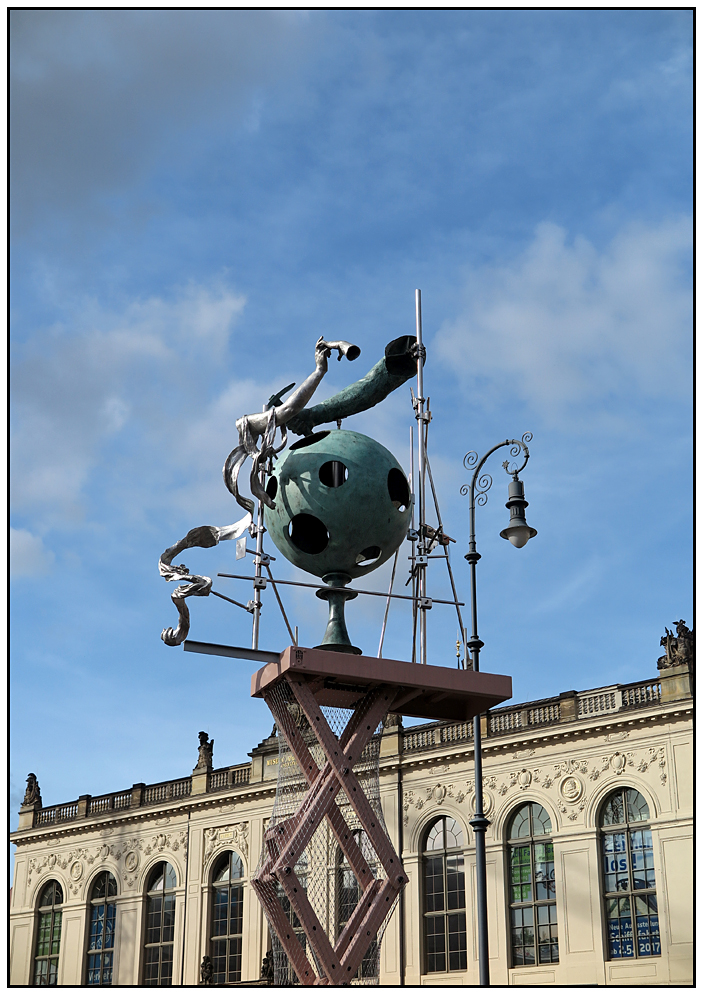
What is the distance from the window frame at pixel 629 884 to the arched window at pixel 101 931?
61.1ft

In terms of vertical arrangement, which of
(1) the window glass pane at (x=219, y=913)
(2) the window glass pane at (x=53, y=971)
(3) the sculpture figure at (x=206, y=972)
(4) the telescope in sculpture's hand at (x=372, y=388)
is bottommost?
(2) the window glass pane at (x=53, y=971)

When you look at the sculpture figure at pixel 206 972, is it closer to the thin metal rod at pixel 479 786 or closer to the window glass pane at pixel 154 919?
the window glass pane at pixel 154 919

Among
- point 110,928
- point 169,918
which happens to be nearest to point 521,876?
point 169,918

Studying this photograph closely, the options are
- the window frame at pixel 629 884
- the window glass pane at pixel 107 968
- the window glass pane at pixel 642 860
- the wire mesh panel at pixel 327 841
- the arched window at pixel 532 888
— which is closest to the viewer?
the wire mesh panel at pixel 327 841

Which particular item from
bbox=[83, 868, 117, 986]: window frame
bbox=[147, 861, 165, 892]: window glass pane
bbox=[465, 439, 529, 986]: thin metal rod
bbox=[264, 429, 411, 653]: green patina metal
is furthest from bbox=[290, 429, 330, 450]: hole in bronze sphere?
bbox=[83, 868, 117, 986]: window frame

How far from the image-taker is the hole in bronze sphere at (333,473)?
11.8m

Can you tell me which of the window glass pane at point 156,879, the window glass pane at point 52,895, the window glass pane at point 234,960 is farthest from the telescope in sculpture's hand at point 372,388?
the window glass pane at point 52,895

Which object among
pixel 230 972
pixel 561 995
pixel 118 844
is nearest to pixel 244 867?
pixel 230 972

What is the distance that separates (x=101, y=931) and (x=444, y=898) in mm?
14622

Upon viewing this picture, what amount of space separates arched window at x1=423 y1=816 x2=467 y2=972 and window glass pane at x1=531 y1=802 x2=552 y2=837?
2329mm

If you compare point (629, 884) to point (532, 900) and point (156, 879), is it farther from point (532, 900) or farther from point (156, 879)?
point (156, 879)

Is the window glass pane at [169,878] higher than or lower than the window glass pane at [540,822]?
lower

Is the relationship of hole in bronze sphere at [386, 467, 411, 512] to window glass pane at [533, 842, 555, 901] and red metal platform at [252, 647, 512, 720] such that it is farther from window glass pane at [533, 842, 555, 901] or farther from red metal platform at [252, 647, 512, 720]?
window glass pane at [533, 842, 555, 901]

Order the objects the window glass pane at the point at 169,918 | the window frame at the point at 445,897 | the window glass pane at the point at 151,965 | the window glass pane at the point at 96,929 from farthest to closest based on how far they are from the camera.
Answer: the window glass pane at the point at 96,929, the window glass pane at the point at 169,918, the window glass pane at the point at 151,965, the window frame at the point at 445,897
